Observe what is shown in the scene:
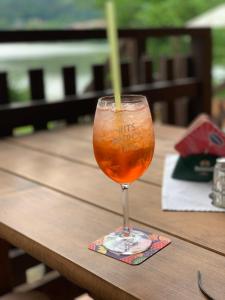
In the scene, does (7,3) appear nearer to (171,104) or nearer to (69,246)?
(171,104)

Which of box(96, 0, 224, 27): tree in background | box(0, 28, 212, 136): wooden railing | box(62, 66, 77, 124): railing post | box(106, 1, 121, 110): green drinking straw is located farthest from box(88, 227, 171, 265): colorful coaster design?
box(96, 0, 224, 27): tree in background

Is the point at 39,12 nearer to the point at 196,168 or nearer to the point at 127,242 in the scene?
the point at 196,168

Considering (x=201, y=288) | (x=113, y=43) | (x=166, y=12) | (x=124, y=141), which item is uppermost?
(x=166, y=12)

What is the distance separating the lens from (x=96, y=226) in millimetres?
905

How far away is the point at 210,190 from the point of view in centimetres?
108

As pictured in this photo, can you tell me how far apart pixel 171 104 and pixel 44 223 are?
1838 mm

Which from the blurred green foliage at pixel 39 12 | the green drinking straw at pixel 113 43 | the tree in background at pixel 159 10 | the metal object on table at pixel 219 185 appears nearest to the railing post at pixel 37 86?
the blurred green foliage at pixel 39 12

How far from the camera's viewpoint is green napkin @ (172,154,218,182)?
1137mm

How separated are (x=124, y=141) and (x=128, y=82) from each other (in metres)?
1.70

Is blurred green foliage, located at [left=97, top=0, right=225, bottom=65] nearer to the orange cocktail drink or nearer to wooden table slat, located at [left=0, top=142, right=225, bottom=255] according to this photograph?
wooden table slat, located at [left=0, top=142, right=225, bottom=255]

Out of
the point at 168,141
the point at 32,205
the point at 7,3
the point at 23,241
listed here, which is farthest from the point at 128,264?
the point at 7,3

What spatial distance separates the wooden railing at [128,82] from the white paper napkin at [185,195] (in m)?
0.98

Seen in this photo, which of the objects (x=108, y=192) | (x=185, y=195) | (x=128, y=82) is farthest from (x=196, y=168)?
(x=128, y=82)

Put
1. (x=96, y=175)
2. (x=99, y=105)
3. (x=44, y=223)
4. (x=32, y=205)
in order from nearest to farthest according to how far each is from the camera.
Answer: (x=99, y=105)
(x=44, y=223)
(x=32, y=205)
(x=96, y=175)
